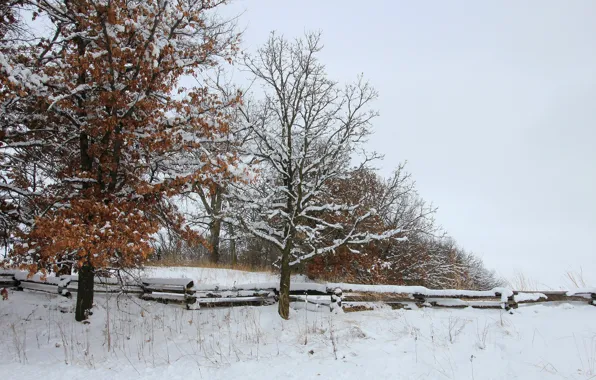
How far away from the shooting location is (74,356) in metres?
6.79

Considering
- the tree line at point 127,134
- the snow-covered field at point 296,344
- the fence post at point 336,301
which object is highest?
the tree line at point 127,134

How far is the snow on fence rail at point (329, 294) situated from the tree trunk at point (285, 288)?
0.64 meters

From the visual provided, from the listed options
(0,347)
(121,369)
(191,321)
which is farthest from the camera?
(191,321)

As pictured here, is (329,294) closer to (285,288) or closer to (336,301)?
(336,301)

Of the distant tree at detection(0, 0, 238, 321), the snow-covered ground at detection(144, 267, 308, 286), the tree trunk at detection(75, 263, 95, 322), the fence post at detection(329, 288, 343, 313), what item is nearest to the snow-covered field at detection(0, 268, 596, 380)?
the tree trunk at detection(75, 263, 95, 322)

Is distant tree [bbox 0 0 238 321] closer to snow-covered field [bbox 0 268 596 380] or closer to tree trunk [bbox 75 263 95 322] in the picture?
tree trunk [bbox 75 263 95 322]

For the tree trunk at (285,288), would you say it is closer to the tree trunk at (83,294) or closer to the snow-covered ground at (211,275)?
the tree trunk at (83,294)

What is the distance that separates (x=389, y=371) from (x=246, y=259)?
27.9 metres

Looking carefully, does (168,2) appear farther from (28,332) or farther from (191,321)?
(28,332)

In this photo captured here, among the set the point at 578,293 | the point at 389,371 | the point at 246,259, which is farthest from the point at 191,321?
the point at 246,259

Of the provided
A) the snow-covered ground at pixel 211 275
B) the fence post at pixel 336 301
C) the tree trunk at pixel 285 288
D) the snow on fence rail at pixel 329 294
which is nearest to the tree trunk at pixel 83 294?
the snow on fence rail at pixel 329 294

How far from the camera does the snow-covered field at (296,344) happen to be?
5637 mm

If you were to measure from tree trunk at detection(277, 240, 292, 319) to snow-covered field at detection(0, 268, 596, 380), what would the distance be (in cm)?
27

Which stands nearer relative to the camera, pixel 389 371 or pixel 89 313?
pixel 389 371
